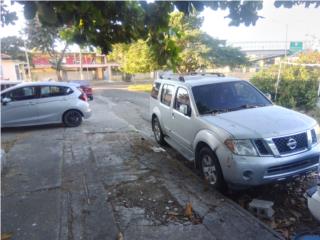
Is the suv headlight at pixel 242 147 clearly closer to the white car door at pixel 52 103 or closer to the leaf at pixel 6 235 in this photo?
the leaf at pixel 6 235

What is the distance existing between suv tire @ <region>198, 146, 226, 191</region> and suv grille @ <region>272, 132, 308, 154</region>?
35.7 inches

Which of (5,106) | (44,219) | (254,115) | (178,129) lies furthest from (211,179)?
(5,106)

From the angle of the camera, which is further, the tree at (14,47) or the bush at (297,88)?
the tree at (14,47)

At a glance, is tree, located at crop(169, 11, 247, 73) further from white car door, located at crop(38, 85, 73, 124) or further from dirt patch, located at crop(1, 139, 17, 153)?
dirt patch, located at crop(1, 139, 17, 153)

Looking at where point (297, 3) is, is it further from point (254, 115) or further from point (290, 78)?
point (290, 78)

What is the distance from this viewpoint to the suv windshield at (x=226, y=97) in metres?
5.65

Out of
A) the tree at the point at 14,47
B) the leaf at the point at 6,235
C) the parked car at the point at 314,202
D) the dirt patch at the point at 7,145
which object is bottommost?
the dirt patch at the point at 7,145

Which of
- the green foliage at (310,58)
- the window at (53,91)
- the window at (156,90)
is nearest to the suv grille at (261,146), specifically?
the window at (156,90)

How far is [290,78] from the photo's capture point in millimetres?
13828

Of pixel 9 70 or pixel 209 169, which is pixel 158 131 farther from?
pixel 9 70

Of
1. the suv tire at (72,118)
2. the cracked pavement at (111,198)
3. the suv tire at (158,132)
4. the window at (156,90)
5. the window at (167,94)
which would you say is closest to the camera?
the cracked pavement at (111,198)

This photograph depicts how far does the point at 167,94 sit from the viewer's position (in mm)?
7246

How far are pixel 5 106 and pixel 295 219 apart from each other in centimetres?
940

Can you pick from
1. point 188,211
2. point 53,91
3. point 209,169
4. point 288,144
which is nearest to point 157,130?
point 209,169
